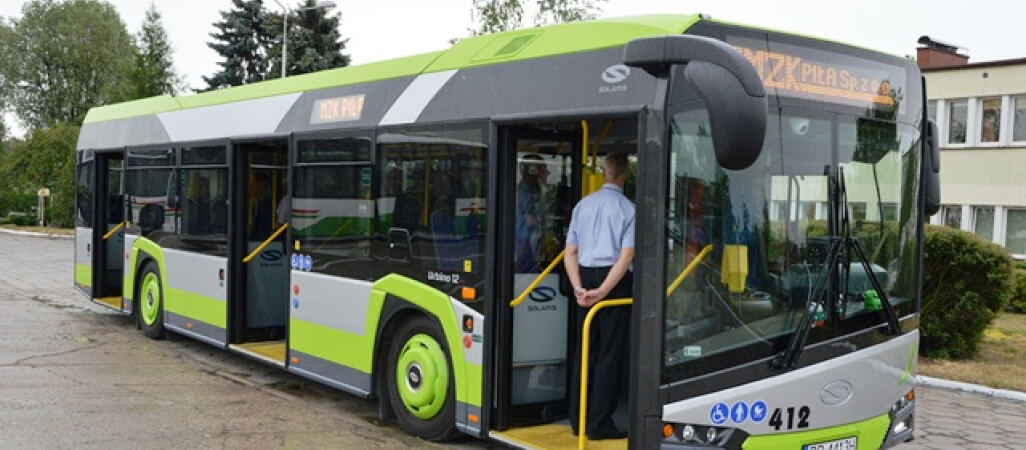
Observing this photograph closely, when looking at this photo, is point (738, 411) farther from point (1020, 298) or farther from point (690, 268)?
point (1020, 298)

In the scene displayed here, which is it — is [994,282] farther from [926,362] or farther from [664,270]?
[664,270]

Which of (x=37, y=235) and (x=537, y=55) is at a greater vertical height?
(x=537, y=55)

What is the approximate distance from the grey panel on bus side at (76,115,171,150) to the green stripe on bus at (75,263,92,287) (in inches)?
67.0

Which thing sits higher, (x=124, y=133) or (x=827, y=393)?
(x=124, y=133)

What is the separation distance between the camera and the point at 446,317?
6.81m

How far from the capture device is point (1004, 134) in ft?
80.3

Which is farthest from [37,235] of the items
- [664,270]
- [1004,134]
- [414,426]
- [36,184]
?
[664,270]

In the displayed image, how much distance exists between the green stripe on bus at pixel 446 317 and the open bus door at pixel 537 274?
29 centimetres

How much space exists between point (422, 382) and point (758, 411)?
275cm

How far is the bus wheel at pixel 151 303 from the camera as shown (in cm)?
1169

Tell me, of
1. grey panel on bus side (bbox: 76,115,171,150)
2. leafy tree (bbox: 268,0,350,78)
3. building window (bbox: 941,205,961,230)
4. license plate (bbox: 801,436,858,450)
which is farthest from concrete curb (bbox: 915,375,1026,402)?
leafy tree (bbox: 268,0,350,78)

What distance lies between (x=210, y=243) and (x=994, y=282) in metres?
8.76

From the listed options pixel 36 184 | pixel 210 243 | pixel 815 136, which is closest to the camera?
pixel 815 136

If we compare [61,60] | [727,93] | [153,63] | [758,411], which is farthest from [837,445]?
[61,60]
